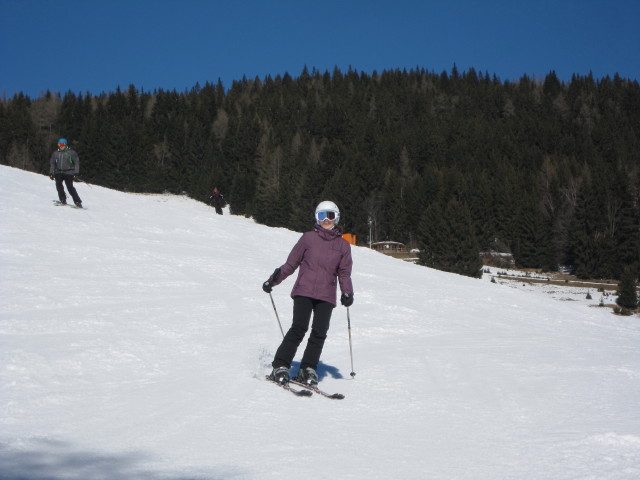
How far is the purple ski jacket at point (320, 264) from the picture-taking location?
225 inches

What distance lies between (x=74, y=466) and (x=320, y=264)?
3.06 metres

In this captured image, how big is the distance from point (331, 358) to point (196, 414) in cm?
298

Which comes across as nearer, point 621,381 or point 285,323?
point 621,381

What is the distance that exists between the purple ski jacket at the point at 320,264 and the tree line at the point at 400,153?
42.2 m

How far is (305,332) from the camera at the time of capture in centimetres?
564

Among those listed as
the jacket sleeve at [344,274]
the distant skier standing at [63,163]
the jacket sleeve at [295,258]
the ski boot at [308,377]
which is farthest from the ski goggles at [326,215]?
the distant skier standing at [63,163]

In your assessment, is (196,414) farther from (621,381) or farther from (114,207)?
(114,207)

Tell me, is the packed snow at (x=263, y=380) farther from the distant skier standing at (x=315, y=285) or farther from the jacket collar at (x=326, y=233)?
the jacket collar at (x=326, y=233)

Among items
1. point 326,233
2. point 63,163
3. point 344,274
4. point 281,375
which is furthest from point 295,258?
point 63,163

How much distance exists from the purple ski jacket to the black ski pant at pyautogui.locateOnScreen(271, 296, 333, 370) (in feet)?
0.34

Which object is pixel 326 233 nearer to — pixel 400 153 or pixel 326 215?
pixel 326 215

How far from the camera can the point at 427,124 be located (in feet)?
395

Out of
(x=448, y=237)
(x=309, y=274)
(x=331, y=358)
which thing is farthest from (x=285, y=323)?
(x=448, y=237)

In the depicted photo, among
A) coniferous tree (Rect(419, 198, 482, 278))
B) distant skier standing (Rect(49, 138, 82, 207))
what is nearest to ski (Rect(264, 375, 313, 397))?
distant skier standing (Rect(49, 138, 82, 207))
